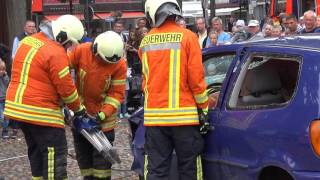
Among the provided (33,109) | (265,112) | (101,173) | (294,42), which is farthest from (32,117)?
(294,42)

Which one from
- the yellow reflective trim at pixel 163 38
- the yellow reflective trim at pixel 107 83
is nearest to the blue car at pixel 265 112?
the yellow reflective trim at pixel 163 38

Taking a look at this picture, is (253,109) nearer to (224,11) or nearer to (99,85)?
(99,85)

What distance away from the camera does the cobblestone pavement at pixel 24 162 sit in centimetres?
682

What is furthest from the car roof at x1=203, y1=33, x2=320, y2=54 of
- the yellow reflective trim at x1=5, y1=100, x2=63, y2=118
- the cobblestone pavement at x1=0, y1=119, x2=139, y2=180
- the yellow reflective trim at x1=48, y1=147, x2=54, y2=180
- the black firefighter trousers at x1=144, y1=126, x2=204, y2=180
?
the cobblestone pavement at x1=0, y1=119, x2=139, y2=180

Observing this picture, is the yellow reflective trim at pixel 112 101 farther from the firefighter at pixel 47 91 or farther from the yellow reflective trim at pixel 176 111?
the yellow reflective trim at pixel 176 111

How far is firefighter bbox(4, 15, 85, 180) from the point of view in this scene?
498 centimetres

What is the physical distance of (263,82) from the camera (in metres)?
4.51

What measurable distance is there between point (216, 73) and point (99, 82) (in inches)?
43.5

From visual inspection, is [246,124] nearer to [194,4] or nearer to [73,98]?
[73,98]

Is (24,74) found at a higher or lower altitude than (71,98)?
higher

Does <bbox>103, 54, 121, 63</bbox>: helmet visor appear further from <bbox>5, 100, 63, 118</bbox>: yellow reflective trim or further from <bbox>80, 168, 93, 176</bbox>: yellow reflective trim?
<bbox>80, 168, 93, 176</bbox>: yellow reflective trim

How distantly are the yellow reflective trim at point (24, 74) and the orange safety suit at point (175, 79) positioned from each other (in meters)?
1.05

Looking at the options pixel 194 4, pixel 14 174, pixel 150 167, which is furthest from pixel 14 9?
pixel 194 4

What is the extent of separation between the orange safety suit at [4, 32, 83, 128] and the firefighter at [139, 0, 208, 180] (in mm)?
760
